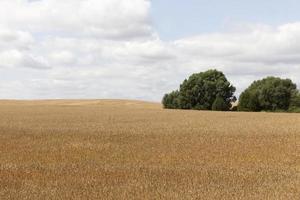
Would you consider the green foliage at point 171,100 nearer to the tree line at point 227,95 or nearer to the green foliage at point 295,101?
the tree line at point 227,95

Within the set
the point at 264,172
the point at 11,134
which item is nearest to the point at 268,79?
the point at 11,134

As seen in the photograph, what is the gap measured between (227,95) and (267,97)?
27.0 feet

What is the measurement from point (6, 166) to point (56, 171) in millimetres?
1682

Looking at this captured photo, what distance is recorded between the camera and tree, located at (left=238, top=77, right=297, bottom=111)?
291ft

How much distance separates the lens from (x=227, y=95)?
9531 cm

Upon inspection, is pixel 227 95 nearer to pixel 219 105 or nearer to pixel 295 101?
pixel 219 105

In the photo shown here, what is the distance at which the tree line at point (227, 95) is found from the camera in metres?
89.0

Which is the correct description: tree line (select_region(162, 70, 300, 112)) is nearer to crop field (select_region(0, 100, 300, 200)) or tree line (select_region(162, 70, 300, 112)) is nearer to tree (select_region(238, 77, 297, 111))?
tree (select_region(238, 77, 297, 111))

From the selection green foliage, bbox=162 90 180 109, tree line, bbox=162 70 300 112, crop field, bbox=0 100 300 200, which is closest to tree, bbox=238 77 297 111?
tree line, bbox=162 70 300 112

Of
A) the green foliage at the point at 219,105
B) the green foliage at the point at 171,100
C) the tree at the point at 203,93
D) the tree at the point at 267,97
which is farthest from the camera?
the green foliage at the point at 171,100

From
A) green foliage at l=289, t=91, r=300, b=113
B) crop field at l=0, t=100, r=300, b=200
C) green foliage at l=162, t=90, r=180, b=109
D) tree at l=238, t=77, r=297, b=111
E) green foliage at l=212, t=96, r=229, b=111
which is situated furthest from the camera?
green foliage at l=162, t=90, r=180, b=109

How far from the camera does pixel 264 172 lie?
47.9ft

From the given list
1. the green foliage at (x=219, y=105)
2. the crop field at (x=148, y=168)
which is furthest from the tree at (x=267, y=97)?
the crop field at (x=148, y=168)

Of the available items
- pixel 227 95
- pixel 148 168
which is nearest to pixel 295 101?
pixel 227 95
